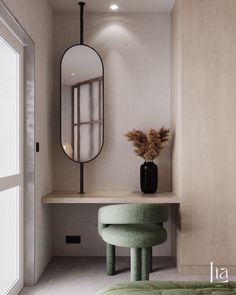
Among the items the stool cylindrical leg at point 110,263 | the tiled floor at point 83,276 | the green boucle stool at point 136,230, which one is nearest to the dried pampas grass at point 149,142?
the green boucle stool at point 136,230

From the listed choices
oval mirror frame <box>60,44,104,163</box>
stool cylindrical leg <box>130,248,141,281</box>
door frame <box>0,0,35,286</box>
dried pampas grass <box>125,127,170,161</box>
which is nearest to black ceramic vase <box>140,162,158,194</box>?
dried pampas grass <box>125,127,170,161</box>

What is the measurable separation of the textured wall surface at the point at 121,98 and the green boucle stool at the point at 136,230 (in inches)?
33.8

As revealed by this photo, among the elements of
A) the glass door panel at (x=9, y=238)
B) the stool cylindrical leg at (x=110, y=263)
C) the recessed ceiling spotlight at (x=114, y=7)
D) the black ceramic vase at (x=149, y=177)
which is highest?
the recessed ceiling spotlight at (x=114, y=7)

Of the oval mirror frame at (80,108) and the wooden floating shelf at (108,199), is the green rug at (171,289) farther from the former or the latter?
the oval mirror frame at (80,108)

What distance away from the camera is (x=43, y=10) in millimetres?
3547

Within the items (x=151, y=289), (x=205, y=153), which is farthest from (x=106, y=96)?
(x=151, y=289)

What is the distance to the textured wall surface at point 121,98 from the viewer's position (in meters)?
4.05

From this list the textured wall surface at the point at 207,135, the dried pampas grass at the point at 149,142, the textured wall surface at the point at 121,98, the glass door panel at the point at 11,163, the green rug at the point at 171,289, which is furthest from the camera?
the textured wall surface at the point at 121,98

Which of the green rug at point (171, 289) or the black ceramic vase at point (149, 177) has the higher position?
the black ceramic vase at point (149, 177)

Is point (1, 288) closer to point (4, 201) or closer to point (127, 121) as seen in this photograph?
point (4, 201)

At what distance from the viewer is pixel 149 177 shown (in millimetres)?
3762

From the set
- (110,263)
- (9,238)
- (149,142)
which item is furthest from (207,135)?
(9,238)

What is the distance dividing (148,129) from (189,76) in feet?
2.62

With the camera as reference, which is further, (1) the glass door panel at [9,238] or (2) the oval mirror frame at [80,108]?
(2) the oval mirror frame at [80,108]
